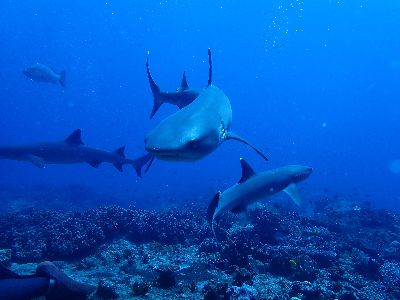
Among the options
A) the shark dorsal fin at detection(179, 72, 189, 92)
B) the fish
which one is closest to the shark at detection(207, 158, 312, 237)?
the shark dorsal fin at detection(179, 72, 189, 92)

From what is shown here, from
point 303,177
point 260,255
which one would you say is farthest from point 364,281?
point 303,177

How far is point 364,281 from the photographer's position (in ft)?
32.4

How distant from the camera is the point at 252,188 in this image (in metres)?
6.65

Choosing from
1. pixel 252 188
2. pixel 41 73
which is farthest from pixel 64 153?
pixel 252 188

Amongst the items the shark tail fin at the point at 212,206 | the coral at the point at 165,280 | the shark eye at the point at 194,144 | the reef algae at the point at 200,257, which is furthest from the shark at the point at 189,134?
the coral at the point at 165,280

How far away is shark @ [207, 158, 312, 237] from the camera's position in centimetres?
623

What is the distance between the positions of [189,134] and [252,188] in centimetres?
341

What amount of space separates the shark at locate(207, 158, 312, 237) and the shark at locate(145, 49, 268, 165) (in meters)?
1.75

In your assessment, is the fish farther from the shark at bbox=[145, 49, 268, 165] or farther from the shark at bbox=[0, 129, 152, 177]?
the shark at bbox=[145, 49, 268, 165]

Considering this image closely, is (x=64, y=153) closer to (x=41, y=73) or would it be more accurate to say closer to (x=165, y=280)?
(x=41, y=73)

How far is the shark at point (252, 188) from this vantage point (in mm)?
6230

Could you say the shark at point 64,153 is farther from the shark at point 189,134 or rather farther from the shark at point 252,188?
the shark at point 189,134

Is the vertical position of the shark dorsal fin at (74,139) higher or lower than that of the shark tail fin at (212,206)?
higher

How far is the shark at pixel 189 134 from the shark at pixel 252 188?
68.9 inches
